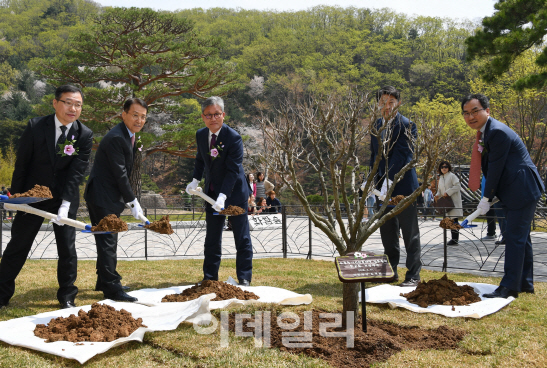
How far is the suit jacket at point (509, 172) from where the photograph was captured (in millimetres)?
4004

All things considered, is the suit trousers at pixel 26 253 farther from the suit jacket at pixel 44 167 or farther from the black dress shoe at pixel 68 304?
the suit jacket at pixel 44 167

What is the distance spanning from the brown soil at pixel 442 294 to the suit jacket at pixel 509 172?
2.91 ft

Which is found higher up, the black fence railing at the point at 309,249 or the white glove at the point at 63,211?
the white glove at the point at 63,211

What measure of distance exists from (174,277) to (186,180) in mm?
27222

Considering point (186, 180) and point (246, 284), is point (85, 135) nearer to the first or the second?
point (246, 284)

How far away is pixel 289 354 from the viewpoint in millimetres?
2598

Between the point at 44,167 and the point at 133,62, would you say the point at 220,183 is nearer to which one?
the point at 44,167

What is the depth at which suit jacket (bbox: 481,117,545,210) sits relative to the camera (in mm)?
4004

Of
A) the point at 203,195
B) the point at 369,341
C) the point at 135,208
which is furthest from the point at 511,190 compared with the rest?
the point at 135,208

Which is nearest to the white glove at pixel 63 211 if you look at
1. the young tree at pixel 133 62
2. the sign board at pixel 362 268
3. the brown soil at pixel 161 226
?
Answer: the brown soil at pixel 161 226

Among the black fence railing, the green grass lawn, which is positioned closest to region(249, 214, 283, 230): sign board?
the black fence railing

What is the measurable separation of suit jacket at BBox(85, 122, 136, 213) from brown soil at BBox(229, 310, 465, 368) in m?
1.60

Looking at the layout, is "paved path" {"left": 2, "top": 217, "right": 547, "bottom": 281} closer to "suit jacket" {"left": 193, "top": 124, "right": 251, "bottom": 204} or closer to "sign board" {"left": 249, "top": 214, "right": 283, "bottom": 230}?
"sign board" {"left": 249, "top": 214, "right": 283, "bottom": 230}

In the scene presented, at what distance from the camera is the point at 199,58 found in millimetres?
16531
